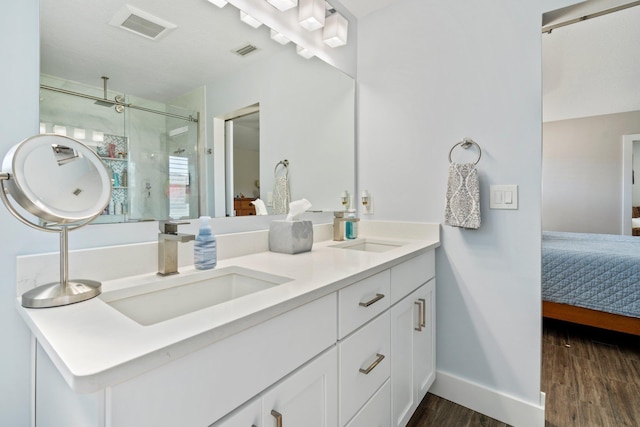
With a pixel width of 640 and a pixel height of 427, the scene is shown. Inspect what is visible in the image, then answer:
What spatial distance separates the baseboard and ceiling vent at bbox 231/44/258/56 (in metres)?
1.90

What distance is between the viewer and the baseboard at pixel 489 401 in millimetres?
1462

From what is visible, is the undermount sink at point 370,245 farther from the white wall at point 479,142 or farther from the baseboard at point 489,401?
the baseboard at point 489,401

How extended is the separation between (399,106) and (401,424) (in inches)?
63.1

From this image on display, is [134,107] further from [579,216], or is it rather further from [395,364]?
[579,216]

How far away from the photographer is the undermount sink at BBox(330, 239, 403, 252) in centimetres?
172

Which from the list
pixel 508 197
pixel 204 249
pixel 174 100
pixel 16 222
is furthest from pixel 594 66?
pixel 16 222

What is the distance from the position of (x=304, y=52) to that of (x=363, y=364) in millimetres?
1541

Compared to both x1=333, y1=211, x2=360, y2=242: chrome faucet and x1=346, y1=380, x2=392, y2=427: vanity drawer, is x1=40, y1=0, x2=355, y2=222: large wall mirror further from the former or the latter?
x1=346, y1=380, x2=392, y2=427: vanity drawer

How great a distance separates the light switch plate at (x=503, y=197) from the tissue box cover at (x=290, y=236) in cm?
91

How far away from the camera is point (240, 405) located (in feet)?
2.13

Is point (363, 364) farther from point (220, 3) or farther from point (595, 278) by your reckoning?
point (595, 278)

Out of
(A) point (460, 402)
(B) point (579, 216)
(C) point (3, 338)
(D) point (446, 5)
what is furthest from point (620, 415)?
(B) point (579, 216)

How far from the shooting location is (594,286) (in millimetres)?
2402

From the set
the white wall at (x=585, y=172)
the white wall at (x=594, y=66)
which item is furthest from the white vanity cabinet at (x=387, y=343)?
the white wall at (x=585, y=172)
